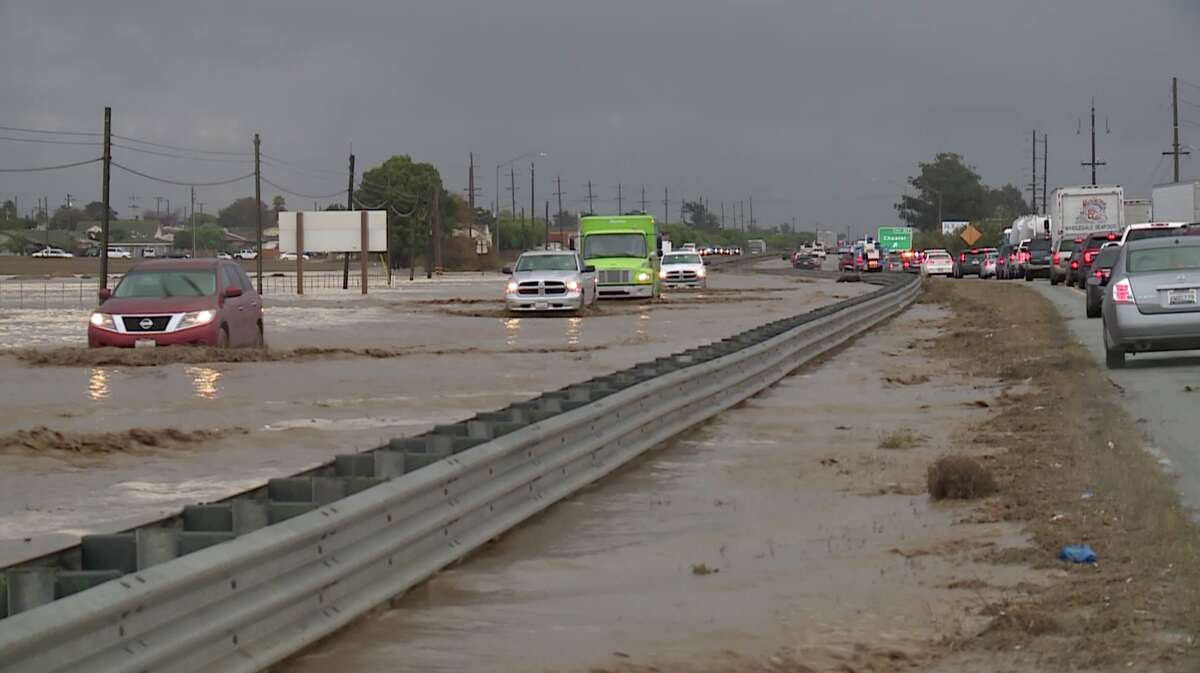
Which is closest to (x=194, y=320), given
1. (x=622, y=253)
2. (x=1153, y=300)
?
(x=1153, y=300)

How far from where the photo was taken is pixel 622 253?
53.4 m

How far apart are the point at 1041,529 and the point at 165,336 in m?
18.0

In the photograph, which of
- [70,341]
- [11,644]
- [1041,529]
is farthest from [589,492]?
[70,341]

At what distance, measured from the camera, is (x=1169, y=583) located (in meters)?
8.15

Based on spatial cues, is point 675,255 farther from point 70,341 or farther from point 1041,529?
point 1041,529

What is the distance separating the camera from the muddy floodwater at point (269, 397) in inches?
487

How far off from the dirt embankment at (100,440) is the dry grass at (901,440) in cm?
594

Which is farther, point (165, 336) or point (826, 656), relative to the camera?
point (165, 336)

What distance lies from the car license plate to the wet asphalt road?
32.1 inches

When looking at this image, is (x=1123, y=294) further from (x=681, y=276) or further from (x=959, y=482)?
(x=681, y=276)

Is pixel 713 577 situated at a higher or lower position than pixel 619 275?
lower

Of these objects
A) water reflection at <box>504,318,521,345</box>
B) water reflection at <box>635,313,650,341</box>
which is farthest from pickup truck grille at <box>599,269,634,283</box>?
water reflection at <box>504,318,521,345</box>

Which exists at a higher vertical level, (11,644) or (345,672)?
(11,644)

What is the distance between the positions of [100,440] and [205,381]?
22.6ft
